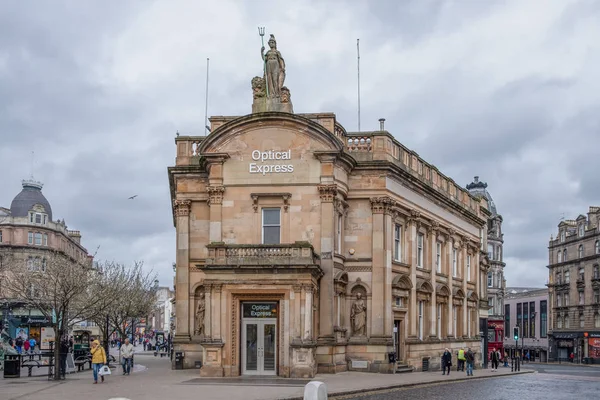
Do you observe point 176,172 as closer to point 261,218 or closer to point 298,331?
point 261,218

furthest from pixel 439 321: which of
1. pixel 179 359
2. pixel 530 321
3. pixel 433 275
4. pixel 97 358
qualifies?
pixel 530 321

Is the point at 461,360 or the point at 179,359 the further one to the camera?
the point at 461,360

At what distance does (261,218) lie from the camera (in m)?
37.1

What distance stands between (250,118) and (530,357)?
3194 inches

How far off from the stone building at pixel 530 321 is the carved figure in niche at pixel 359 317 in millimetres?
71091

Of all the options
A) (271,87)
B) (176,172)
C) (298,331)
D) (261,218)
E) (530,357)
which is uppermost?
(271,87)

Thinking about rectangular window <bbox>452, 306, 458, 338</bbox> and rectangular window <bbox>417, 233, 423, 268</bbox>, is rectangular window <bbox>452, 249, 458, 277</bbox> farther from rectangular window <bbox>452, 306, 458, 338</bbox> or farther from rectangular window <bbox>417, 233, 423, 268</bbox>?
rectangular window <bbox>417, 233, 423, 268</bbox>

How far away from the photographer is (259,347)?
3475 centimetres

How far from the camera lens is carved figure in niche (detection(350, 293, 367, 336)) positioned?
38906 millimetres

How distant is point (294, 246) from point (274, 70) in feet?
31.5

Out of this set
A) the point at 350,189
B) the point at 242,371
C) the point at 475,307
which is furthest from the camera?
the point at 475,307

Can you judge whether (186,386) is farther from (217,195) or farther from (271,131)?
(271,131)

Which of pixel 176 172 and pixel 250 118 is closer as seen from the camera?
pixel 250 118

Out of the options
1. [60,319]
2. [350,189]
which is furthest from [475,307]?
[60,319]
